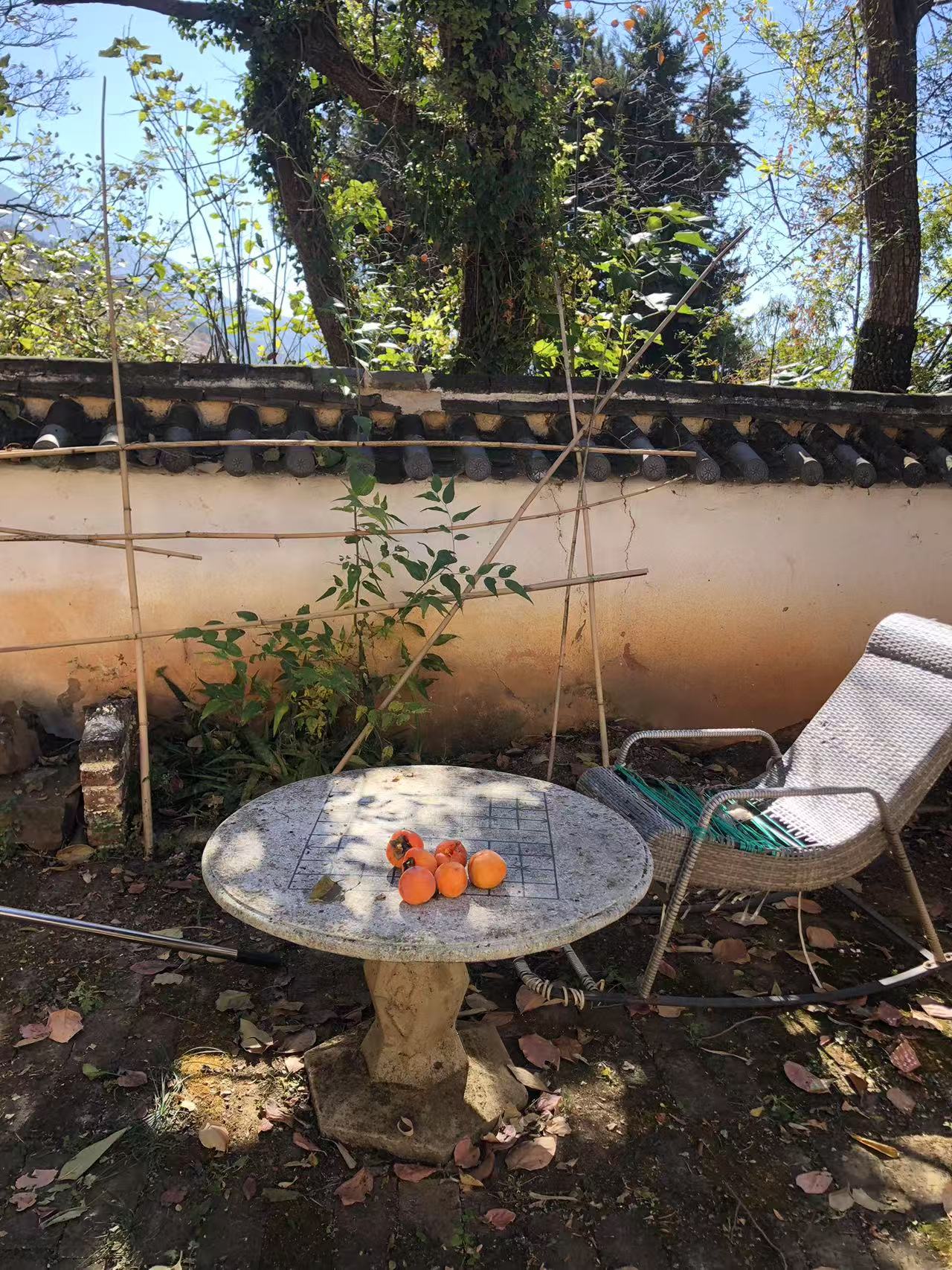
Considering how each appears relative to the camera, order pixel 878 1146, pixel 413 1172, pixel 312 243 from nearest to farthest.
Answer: pixel 413 1172 → pixel 878 1146 → pixel 312 243

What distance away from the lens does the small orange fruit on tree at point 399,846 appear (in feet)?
7.77

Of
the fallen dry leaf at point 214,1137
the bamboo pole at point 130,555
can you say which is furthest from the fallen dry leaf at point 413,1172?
the bamboo pole at point 130,555

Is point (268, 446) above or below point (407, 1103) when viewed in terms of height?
above

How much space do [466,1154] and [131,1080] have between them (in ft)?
3.33

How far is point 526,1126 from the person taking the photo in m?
2.46

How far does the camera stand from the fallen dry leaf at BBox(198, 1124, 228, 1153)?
2328 millimetres

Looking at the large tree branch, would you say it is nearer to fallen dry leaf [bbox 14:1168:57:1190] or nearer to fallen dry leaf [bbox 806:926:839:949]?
fallen dry leaf [bbox 806:926:839:949]

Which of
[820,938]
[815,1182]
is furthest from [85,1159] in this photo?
[820,938]

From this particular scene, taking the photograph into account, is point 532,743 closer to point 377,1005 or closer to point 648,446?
point 648,446

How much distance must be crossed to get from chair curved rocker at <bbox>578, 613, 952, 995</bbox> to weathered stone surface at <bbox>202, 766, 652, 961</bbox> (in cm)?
35

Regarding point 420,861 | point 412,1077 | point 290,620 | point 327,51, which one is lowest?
point 412,1077

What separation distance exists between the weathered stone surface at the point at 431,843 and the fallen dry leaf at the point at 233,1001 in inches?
22.0

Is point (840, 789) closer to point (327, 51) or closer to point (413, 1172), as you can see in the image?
point (413, 1172)

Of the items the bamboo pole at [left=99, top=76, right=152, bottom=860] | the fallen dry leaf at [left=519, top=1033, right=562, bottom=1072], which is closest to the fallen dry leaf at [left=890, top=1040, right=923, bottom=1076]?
the fallen dry leaf at [left=519, top=1033, right=562, bottom=1072]
